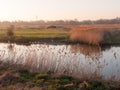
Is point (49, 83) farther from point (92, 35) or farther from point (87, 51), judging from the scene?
point (92, 35)

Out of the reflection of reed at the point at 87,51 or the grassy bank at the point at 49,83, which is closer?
the grassy bank at the point at 49,83

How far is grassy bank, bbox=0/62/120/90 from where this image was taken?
368 inches

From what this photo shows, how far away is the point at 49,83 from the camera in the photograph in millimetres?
10016

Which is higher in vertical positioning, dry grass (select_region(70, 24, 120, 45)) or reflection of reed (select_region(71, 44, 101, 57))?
dry grass (select_region(70, 24, 120, 45))

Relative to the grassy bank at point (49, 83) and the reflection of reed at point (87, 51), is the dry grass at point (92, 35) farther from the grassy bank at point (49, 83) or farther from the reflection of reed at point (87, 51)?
the grassy bank at point (49, 83)

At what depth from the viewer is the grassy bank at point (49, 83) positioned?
9.35 metres

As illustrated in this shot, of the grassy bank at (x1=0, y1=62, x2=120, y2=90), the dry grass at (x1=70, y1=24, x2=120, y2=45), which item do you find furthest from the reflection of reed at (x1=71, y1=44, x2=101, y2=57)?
the grassy bank at (x1=0, y1=62, x2=120, y2=90)

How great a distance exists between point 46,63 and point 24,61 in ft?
4.70

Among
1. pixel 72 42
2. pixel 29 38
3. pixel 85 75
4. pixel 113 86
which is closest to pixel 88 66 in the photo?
pixel 85 75

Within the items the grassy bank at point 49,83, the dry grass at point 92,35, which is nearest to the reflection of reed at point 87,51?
the dry grass at point 92,35

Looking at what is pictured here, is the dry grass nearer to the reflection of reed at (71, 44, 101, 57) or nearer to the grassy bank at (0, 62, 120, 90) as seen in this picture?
the reflection of reed at (71, 44, 101, 57)

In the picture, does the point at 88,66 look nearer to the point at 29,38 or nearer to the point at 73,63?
the point at 73,63

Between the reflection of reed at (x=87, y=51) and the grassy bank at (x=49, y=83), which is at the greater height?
the reflection of reed at (x=87, y=51)

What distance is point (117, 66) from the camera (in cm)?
1423
